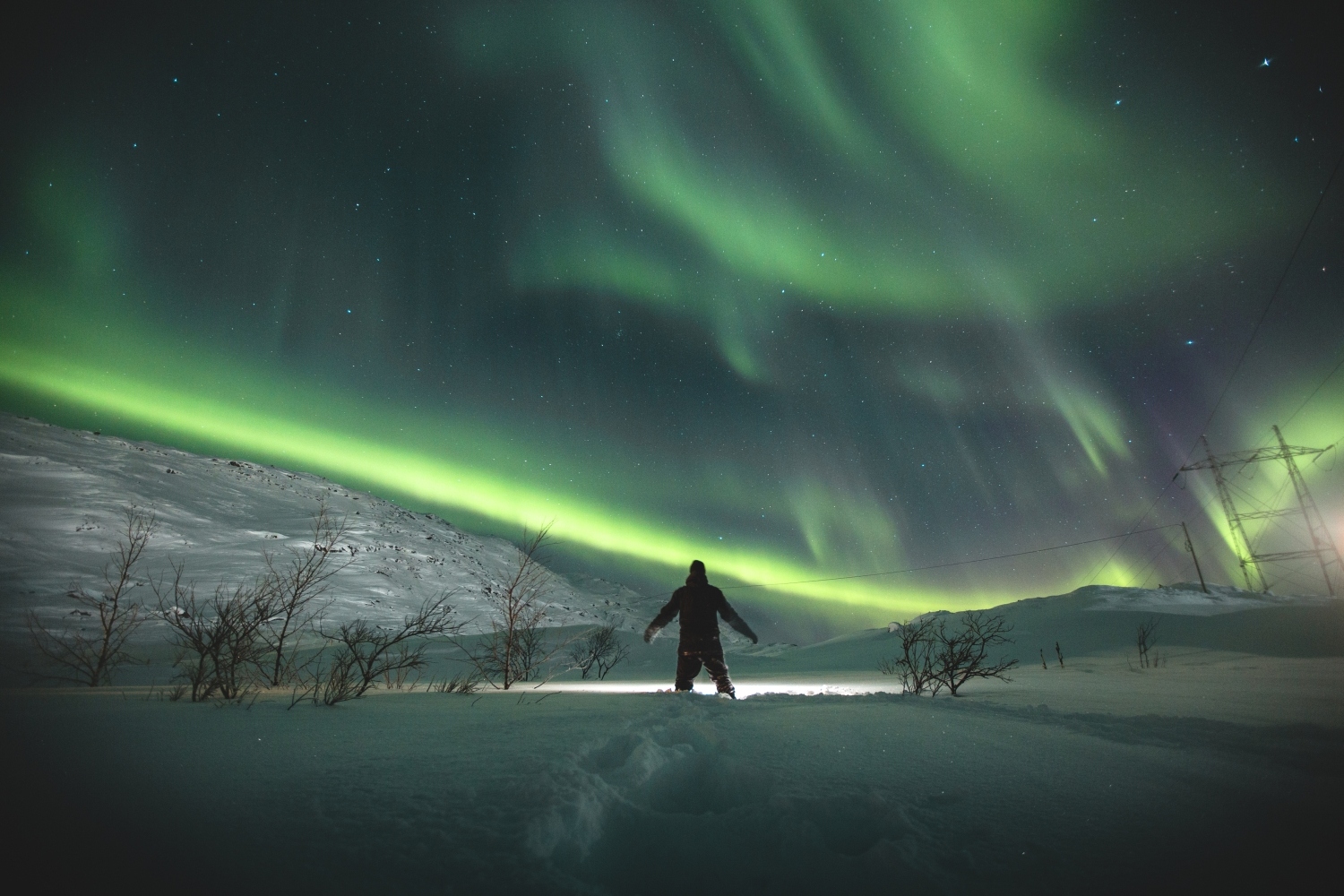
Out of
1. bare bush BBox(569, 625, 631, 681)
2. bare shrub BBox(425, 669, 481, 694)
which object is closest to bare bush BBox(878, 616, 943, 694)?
bare shrub BBox(425, 669, 481, 694)

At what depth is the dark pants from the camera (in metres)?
6.19

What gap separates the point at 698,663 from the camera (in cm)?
644

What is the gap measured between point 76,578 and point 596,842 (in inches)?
1446

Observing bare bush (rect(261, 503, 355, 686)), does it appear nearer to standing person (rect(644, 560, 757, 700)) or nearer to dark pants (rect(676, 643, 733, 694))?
standing person (rect(644, 560, 757, 700))

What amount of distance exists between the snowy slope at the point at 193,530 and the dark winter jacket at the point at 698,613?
467 inches

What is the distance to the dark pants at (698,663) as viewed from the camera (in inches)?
244

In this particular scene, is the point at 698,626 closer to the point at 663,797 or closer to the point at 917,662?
the point at 917,662

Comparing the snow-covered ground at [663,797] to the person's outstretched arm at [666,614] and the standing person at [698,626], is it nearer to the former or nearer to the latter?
the standing person at [698,626]

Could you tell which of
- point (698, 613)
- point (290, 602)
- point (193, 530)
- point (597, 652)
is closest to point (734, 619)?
point (698, 613)

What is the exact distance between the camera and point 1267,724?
2.77m

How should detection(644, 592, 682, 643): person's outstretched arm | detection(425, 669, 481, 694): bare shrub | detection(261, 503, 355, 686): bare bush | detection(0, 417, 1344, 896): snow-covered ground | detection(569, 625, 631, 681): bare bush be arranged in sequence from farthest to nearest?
detection(569, 625, 631, 681): bare bush < detection(644, 592, 682, 643): person's outstretched arm < detection(425, 669, 481, 694): bare shrub < detection(261, 503, 355, 686): bare bush < detection(0, 417, 1344, 896): snow-covered ground

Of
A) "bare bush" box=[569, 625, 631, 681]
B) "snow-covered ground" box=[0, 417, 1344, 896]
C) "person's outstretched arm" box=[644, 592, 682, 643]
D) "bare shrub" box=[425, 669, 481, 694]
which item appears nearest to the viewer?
"snow-covered ground" box=[0, 417, 1344, 896]

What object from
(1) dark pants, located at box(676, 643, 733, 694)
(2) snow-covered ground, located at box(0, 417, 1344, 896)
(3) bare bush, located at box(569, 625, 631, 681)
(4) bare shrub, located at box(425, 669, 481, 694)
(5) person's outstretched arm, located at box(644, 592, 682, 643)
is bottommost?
(3) bare bush, located at box(569, 625, 631, 681)

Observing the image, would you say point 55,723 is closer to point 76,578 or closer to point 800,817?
point 800,817
